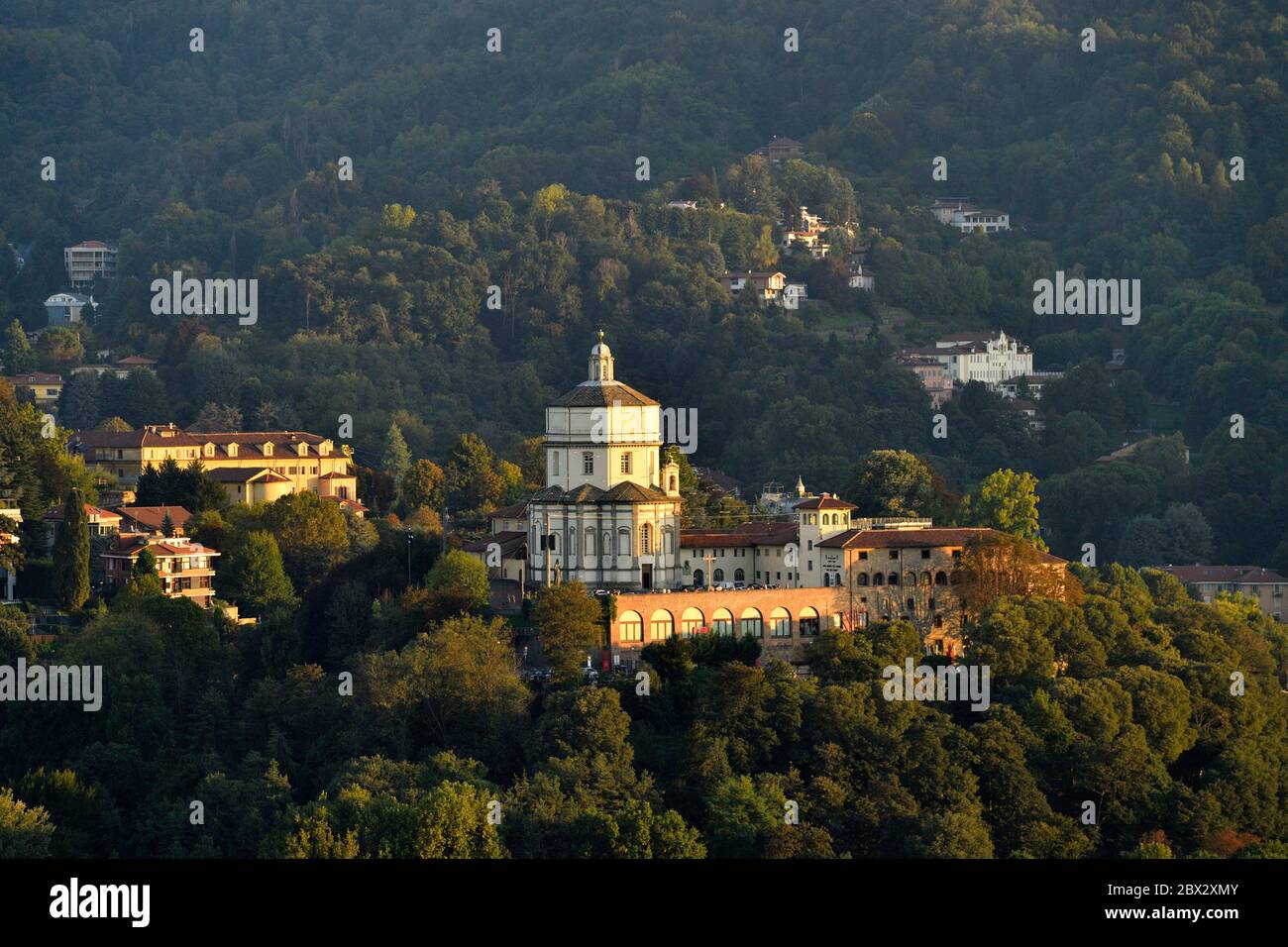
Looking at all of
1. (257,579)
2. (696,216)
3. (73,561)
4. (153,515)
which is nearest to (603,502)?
(257,579)

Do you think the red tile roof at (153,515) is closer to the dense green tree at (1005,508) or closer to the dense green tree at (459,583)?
the dense green tree at (459,583)

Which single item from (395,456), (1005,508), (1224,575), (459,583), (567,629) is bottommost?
(567,629)

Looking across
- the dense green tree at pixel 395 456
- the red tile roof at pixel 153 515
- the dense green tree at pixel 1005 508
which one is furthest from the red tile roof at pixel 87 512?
the dense green tree at pixel 1005 508

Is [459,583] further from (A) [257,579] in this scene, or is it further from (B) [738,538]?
(A) [257,579]

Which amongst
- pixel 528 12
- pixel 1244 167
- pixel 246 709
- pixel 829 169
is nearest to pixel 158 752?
pixel 246 709
